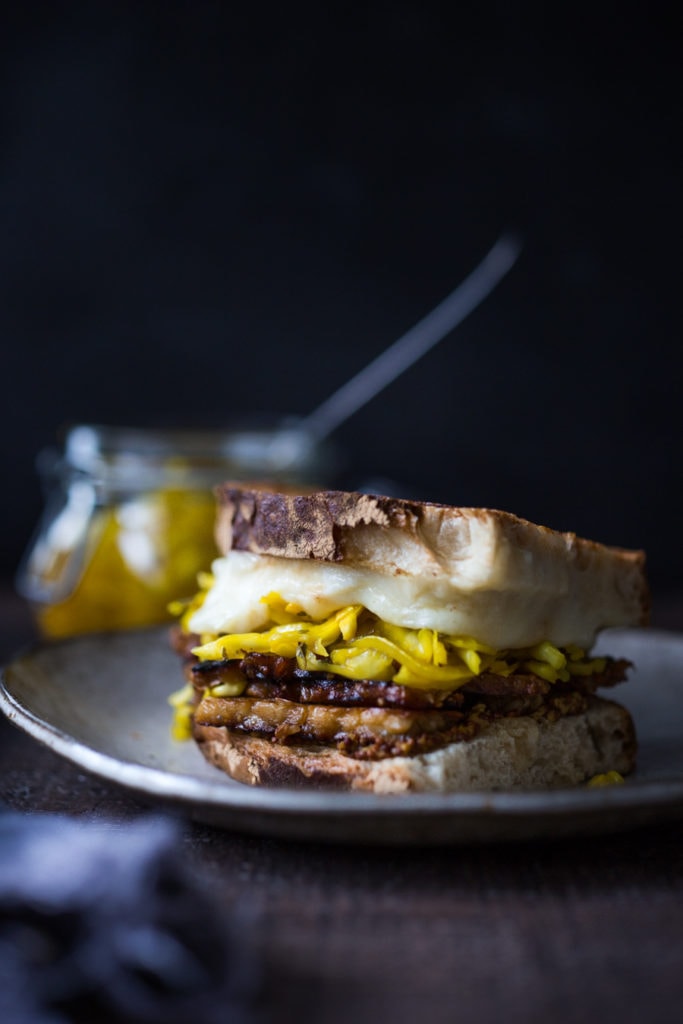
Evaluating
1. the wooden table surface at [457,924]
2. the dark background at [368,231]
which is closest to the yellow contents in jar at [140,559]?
the dark background at [368,231]

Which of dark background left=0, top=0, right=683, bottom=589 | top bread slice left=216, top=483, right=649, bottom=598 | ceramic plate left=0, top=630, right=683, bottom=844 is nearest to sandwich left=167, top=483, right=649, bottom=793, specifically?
top bread slice left=216, top=483, right=649, bottom=598

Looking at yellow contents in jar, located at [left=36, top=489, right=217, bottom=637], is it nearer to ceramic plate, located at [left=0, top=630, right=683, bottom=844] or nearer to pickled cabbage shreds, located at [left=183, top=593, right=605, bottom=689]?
ceramic plate, located at [left=0, top=630, right=683, bottom=844]

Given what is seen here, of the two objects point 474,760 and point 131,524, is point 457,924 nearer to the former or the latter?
point 474,760

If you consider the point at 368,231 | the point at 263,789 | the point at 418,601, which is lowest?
the point at 263,789

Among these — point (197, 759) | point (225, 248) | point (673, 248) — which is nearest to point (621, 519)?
point (673, 248)

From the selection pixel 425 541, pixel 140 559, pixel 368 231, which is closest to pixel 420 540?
pixel 425 541

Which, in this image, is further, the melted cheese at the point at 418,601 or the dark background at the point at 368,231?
the dark background at the point at 368,231

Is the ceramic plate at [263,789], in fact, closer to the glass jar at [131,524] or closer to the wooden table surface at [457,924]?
the wooden table surface at [457,924]

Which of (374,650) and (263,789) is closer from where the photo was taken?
(263,789)
